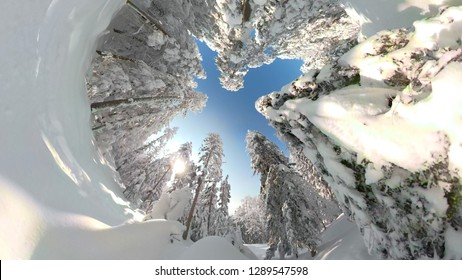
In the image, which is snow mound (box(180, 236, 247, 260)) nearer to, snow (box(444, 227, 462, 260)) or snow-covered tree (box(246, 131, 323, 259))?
snow-covered tree (box(246, 131, 323, 259))

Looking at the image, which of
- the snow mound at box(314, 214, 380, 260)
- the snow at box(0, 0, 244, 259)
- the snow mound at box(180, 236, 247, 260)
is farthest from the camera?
the snow mound at box(314, 214, 380, 260)

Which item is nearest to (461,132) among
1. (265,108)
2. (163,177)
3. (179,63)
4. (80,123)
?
(265,108)

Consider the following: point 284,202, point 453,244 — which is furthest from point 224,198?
point 453,244

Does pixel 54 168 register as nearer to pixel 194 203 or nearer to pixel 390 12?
pixel 194 203

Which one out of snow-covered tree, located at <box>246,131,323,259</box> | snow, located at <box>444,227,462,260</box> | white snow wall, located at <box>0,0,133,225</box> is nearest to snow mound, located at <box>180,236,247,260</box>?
white snow wall, located at <box>0,0,133,225</box>
